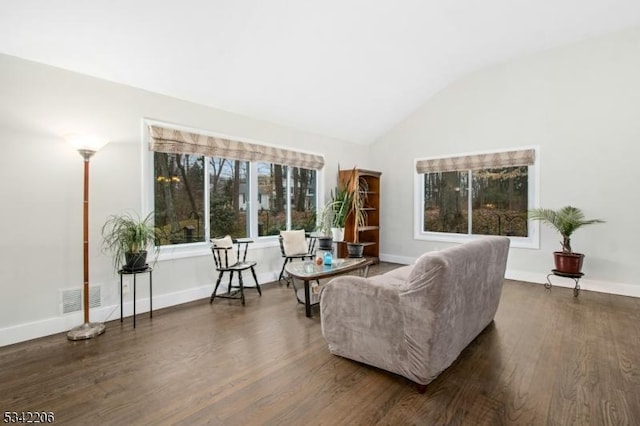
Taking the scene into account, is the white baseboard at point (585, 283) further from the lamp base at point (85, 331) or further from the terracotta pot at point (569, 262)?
the lamp base at point (85, 331)

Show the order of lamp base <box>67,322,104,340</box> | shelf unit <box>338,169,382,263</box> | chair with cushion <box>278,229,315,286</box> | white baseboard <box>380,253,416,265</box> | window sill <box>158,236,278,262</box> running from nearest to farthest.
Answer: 1. lamp base <box>67,322,104,340</box>
2. window sill <box>158,236,278,262</box>
3. chair with cushion <box>278,229,315,286</box>
4. white baseboard <box>380,253,416,265</box>
5. shelf unit <box>338,169,382,263</box>

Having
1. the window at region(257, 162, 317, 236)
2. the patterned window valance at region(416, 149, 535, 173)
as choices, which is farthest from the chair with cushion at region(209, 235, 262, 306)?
the patterned window valance at region(416, 149, 535, 173)

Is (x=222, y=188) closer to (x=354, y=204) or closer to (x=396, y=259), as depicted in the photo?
(x=354, y=204)

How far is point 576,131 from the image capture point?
4.67 meters

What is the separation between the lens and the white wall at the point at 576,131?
434 centimetres

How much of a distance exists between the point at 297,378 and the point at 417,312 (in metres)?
0.95

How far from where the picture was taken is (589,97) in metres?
4.58

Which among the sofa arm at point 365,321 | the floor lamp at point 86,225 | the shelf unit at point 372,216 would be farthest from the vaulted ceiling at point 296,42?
the sofa arm at point 365,321

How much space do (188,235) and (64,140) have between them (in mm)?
1643

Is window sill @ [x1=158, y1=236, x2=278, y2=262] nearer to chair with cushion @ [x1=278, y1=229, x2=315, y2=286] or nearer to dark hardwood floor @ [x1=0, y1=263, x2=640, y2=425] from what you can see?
dark hardwood floor @ [x1=0, y1=263, x2=640, y2=425]

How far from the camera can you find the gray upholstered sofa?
1973mm

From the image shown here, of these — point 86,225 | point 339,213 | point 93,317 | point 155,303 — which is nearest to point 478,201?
point 339,213

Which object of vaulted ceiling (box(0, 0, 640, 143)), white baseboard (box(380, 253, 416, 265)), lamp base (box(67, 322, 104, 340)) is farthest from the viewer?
white baseboard (box(380, 253, 416, 265))

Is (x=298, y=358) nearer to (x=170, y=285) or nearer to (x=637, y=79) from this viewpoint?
(x=170, y=285)
